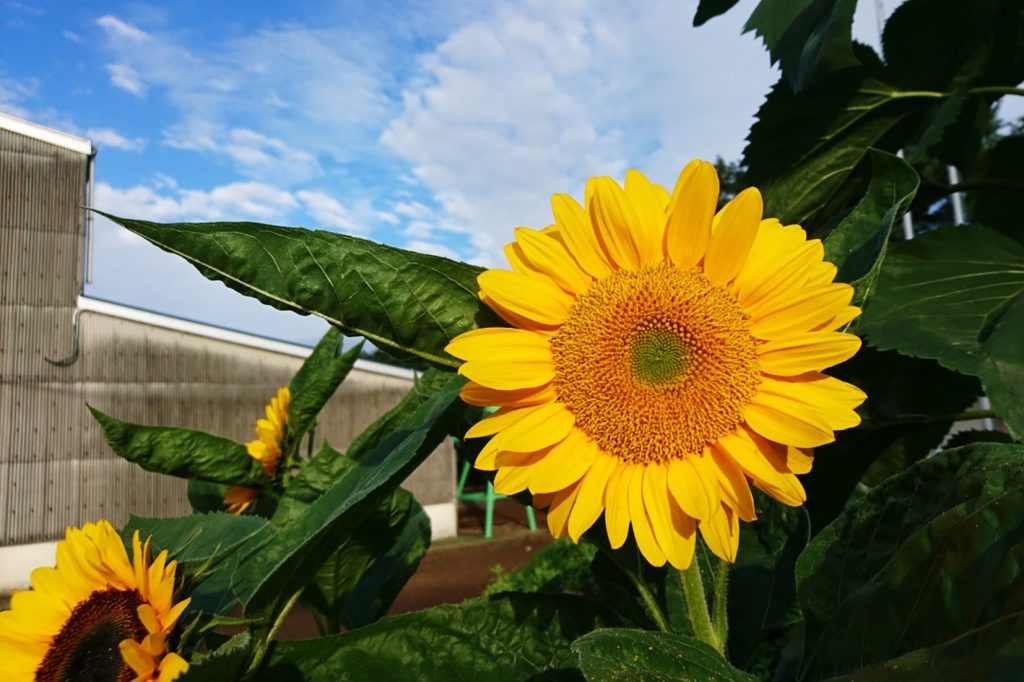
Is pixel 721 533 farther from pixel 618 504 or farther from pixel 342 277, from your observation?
pixel 342 277

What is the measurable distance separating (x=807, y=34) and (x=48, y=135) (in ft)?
29.5

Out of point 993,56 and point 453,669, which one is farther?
point 993,56

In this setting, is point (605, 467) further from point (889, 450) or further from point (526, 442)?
Answer: point (889, 450)

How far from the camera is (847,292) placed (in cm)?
48

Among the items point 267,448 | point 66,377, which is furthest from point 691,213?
point 66,377

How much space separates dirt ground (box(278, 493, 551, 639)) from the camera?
20.0 ft

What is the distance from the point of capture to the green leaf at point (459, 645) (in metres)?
0.51

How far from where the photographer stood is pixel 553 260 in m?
0.54

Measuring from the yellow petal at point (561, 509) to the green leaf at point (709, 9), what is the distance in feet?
2.40

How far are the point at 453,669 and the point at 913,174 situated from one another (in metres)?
0.51

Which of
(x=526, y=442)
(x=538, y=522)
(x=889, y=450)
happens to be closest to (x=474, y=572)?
(x=538, y=522)

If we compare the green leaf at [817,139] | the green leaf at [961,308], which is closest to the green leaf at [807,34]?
the green leaf at [817,139]

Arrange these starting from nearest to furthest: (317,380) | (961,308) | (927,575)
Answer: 1. (927,575)
2. (961,308)
3. (317,380)

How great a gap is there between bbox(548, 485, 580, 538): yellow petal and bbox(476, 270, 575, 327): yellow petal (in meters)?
0.12
